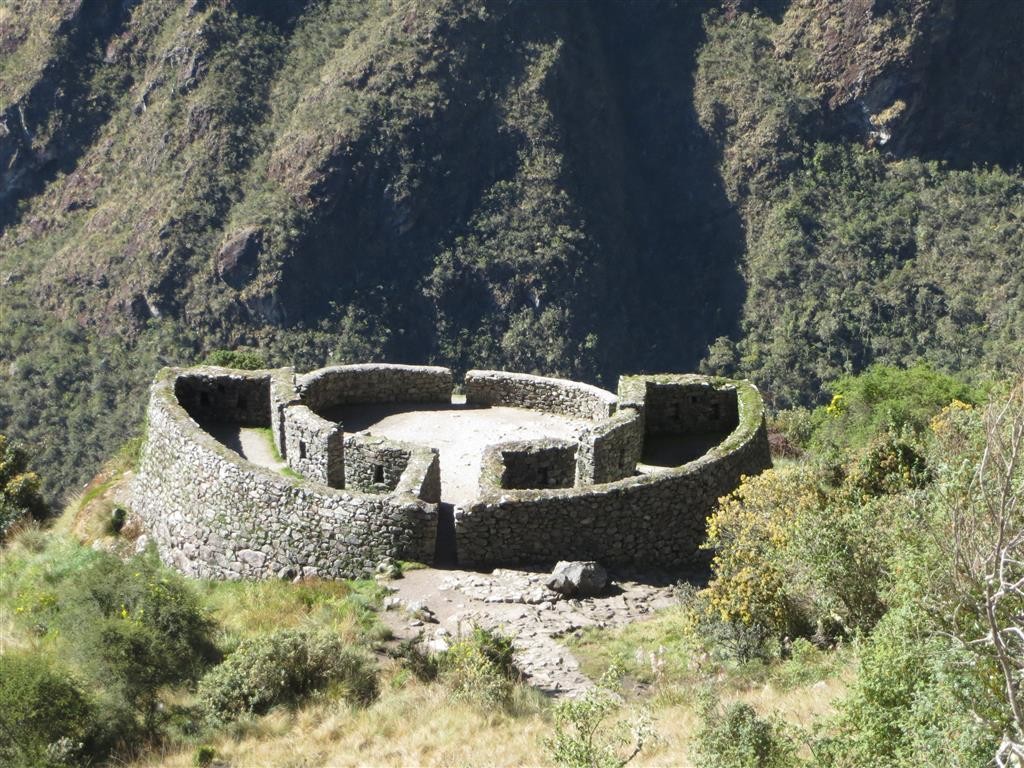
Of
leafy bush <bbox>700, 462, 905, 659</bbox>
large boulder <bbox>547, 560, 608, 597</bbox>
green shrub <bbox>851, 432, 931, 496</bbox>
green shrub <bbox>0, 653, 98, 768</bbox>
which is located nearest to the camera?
green shrub <bbox>0, 653, 98, 768</bbox>

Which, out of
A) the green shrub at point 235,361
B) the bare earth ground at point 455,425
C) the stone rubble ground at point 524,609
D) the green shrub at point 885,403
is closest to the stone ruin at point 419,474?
the bare earth ground at point 455,425

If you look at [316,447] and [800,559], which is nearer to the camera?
[800,559]

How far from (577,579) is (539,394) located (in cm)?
820

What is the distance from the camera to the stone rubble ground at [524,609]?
1591 centimetres

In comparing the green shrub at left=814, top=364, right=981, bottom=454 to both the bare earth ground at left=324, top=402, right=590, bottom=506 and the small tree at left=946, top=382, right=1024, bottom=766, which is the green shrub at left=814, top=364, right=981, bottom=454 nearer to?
the bare earth ground at left=324, top=402, right=590, bottom=506

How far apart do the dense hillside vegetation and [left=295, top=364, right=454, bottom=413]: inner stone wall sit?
8185 centimetres

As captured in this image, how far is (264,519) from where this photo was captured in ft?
62.8

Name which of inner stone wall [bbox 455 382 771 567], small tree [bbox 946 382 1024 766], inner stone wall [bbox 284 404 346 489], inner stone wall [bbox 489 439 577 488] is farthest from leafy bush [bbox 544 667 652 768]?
inner stone wall [bbox 284 404 346 489]

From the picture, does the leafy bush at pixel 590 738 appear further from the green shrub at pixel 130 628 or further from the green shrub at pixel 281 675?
the green shrub at pixel 130 628

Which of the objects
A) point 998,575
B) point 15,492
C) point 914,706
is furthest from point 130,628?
point 15,492

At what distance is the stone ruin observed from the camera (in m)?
18.4

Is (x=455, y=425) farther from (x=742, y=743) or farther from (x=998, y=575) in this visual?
(x=998, y=575)

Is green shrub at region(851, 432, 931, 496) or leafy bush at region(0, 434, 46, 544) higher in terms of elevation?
green shrub at region(851, 432, 931, 496)

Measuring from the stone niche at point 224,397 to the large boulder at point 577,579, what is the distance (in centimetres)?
905
